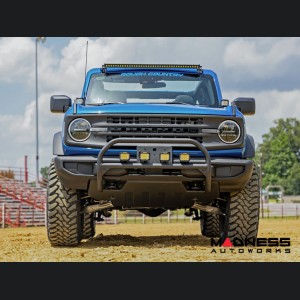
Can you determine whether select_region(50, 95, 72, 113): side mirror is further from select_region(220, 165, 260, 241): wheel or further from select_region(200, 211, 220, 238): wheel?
select_region(200, 211, 220, 238): wheel

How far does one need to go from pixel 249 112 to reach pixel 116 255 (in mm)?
3063

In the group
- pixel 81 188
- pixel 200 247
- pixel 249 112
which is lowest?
pixel 200 247

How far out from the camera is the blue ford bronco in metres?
9.84

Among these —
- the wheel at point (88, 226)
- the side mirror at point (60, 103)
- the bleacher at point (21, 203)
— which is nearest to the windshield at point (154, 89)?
the side mirror at point (60, 103)

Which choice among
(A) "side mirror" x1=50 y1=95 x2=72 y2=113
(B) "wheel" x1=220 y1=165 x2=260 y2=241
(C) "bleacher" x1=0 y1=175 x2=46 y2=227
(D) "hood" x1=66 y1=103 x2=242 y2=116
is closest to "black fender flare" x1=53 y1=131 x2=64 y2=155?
(D) "hood" x1=66 y1=103 x2=242 y2=116

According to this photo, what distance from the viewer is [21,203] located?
41.4 m

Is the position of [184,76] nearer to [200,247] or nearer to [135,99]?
[135,99]

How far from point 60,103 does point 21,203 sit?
3097cm

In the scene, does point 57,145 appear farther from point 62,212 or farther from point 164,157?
point 164,157

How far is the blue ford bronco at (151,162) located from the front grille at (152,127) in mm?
13

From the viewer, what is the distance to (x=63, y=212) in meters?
10.6

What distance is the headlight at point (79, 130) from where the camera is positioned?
10156 mm

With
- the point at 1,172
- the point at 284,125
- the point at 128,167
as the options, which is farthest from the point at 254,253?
the point at 284,125

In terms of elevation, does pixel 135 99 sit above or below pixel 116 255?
above
